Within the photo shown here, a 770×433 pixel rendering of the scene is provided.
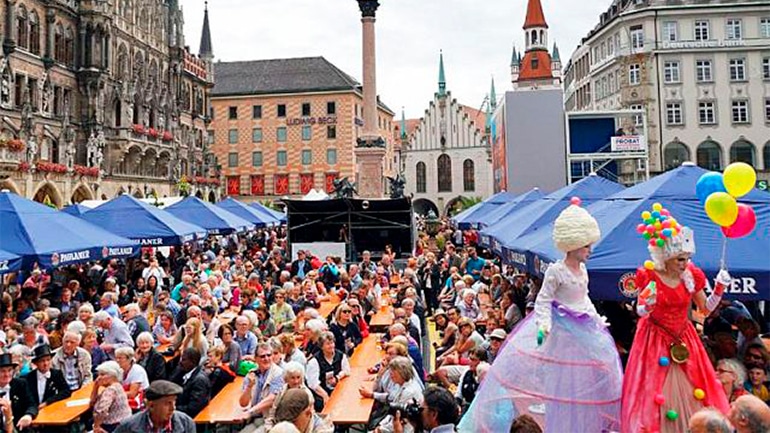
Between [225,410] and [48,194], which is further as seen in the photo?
[48,194]

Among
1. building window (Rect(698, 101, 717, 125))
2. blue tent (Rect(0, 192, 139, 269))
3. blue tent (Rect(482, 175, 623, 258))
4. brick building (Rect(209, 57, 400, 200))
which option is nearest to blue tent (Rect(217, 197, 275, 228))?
blue tent (Rect(0, 192, 139, 269))

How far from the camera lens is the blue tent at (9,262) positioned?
9.45m

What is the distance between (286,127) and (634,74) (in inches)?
1495

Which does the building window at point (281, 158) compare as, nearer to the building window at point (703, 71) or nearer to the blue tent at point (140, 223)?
the building window at point (703, 71)

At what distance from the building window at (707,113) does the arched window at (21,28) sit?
156ft

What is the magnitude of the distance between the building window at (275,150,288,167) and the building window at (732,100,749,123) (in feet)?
147

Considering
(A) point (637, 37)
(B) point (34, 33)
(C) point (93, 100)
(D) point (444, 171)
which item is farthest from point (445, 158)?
(B) point (34, 33)

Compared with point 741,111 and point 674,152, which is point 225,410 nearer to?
point 674,152

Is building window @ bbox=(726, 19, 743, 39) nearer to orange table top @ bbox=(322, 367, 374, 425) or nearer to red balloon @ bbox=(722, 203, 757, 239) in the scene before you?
red balloon @ bbox=(722, 203, 757, 239)

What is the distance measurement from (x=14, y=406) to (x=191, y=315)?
9.81ft

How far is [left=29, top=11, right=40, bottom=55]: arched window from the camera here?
125 ft

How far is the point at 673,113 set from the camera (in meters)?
49.6

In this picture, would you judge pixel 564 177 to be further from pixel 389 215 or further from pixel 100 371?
pixel 100 371

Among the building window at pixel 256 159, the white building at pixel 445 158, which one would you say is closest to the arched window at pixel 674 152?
the white building at pixel 445 158
